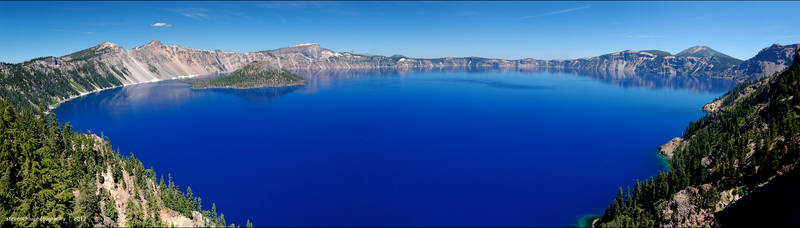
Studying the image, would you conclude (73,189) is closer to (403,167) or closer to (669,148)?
(403,167)

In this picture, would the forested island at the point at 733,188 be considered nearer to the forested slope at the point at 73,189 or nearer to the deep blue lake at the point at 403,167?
the deep blue lake at the point at 403,167

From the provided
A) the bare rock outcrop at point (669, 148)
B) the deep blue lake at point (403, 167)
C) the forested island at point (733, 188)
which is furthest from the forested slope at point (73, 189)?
the bare rock outcrop at point (669, 148)

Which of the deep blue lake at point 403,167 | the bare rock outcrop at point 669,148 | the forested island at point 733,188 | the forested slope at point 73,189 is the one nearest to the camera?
the forested slope at point 73,189

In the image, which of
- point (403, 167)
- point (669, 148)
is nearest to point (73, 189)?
point (403, 167)

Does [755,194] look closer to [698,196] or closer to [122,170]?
[698,196]

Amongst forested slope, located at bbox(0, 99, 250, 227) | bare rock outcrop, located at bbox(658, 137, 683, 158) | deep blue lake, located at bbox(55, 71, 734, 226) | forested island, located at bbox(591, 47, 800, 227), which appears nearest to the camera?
forested slope, located at bbox(0, 99, 250, 227)

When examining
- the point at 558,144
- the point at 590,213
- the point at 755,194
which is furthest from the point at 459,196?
the point at 558,144

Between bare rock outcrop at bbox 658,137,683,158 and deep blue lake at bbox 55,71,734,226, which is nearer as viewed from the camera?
deep blue lake at bbox 55,71,734,226

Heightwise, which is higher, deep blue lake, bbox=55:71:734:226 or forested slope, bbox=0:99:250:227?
forested slope, bbox=0:99:250:227

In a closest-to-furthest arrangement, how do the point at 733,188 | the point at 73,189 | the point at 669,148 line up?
the point at 73,189 < the point at 733,188 < the point at 669,148

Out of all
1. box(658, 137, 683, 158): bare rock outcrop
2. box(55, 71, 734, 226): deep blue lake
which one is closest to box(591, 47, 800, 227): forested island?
box(55, 71, 734, 226): deep blue lake

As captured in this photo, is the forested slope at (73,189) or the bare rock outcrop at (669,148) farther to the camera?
the bare rock outcrop at (669,148)

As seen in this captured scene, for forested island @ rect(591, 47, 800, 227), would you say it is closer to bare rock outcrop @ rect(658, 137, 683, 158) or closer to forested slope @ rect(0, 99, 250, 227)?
bare rock outcrop @ rect(658, 137, 683, 158)
